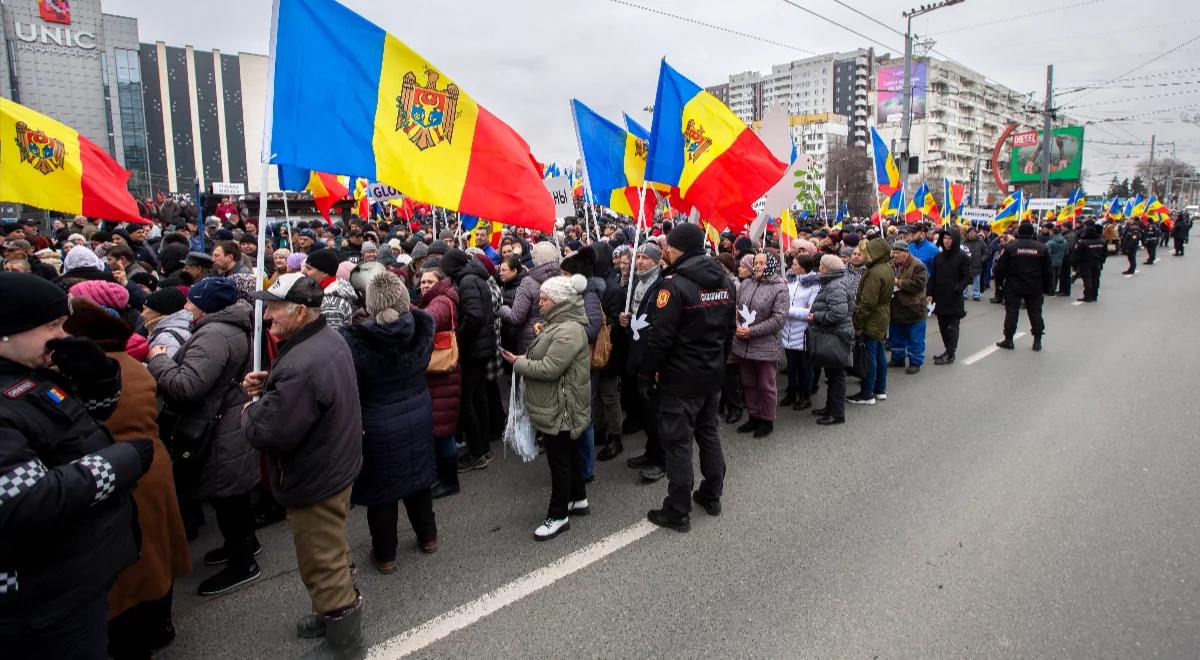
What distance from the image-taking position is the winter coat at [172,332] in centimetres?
366

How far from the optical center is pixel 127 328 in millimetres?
2902

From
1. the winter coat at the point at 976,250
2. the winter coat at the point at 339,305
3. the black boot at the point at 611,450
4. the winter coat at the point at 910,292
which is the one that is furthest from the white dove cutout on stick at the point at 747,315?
the winter coat at the point at 976,250

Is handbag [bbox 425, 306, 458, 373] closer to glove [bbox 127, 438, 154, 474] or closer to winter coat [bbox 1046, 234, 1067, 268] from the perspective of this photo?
glove [bbox 127, 438, 154, 474]

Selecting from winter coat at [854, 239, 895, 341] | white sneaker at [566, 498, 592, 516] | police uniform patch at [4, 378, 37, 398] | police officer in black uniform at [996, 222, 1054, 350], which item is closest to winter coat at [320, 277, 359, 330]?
police uniform patch at [4, 378, 37, 398]

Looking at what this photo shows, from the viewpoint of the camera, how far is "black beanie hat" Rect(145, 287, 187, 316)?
3.93 m

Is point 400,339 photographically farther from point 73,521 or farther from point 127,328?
point 73,521

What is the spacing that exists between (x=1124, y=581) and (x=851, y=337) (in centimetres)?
315

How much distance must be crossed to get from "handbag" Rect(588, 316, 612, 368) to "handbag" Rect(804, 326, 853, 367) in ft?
7.28

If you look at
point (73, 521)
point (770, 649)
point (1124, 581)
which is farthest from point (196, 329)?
point (1124, 581)

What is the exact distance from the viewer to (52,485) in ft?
6.18

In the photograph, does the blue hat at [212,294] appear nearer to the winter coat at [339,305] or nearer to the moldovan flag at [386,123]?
the winter coat at [339,305]

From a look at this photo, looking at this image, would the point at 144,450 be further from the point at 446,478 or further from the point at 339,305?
the point at 446,478

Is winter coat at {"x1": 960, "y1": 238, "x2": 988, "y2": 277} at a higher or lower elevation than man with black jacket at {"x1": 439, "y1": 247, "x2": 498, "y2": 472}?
higher

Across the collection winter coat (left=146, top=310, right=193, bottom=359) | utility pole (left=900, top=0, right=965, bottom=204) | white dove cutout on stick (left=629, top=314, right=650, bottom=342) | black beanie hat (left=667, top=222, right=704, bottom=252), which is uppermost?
utility pole (left=900, top=0, right=965, bottom=204)
